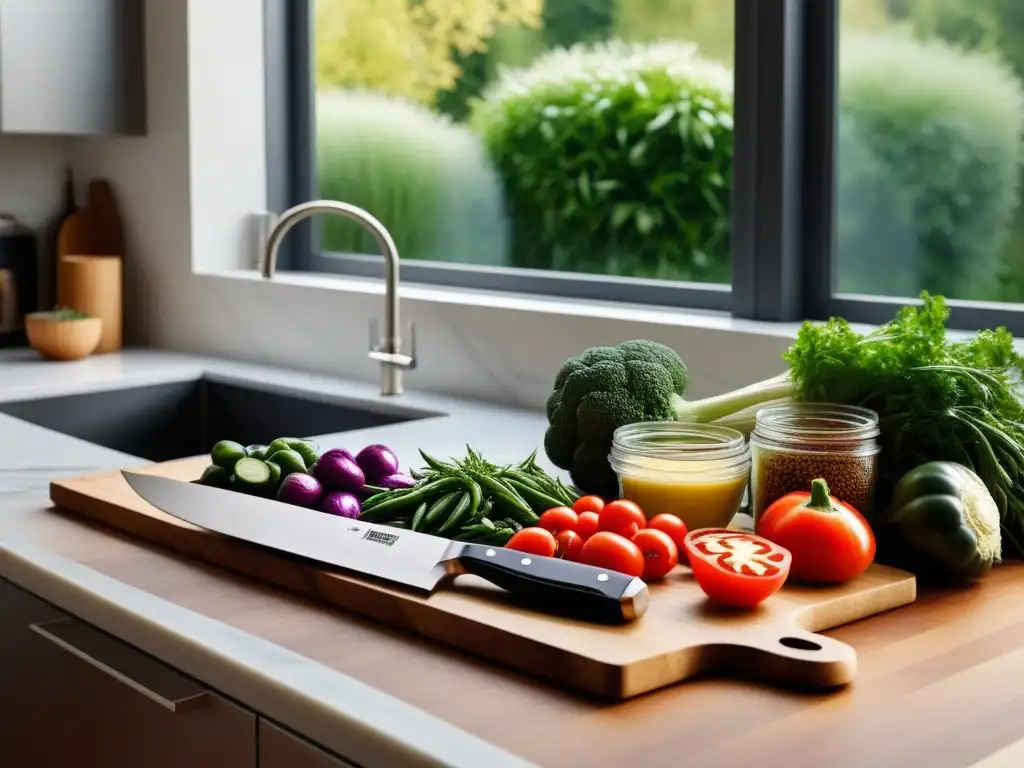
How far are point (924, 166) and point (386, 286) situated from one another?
0.91 m

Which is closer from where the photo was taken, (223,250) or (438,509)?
Result: (438,509)

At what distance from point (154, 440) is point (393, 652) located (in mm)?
1615

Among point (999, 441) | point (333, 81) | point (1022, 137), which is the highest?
point (333, 81)

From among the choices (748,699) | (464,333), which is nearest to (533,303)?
(464,333)

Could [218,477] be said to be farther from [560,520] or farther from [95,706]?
[560,520]

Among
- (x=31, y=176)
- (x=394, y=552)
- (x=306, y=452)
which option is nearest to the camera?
(x=394, y=552)

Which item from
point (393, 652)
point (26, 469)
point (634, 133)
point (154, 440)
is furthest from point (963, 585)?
point (154, 440)

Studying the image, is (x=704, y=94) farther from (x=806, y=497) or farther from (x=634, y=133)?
(x=806, y=497)

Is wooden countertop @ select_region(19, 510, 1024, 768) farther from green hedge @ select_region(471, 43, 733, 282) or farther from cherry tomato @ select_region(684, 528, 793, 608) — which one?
green hedge @ select_region(471, 43, 733, 282)

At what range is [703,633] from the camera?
1058 millimetres

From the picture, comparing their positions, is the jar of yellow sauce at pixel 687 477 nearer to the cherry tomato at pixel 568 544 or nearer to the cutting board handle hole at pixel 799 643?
the cherry tomato at pixel 568 544

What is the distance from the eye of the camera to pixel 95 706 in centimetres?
127

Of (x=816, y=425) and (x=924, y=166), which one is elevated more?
(x=924, y=166)

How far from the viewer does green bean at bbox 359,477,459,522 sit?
55.1 inches
